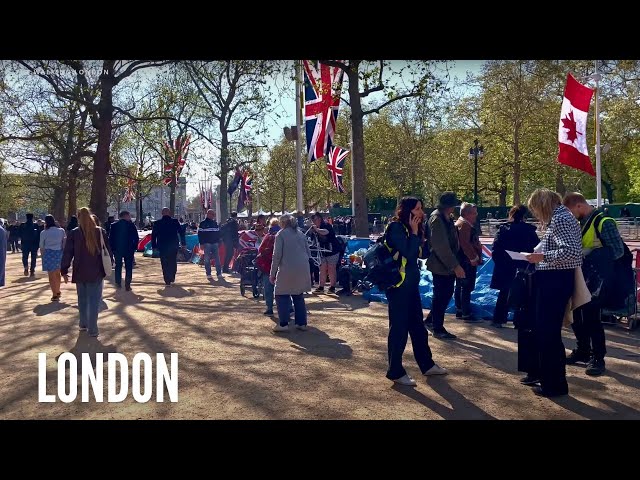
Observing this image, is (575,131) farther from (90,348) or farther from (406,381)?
(90,348)

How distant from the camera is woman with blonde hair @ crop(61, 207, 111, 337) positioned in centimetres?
923

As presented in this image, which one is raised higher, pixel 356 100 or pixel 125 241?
pixel 356 100

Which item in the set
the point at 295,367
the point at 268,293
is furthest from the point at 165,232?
the point at 295,367

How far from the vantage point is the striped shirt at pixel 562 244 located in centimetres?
587

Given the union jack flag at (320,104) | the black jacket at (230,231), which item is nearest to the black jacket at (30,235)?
the black jacket at (230,231)

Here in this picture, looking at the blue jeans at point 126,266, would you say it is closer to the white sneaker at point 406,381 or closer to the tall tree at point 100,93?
the tall tree at point 100,93

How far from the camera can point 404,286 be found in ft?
21.7

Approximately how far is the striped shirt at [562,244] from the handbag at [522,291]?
40 centimetres

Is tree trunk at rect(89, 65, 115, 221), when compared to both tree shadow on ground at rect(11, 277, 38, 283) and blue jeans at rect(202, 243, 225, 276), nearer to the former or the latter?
tree shadow on ground at rect(11, 277, 38, 283)

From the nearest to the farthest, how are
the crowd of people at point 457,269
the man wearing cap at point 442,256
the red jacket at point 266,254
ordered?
1. the crowd of people at point 457,269
2. the man wearing cap at point 442,256
3. the red jacket at point 266,254
